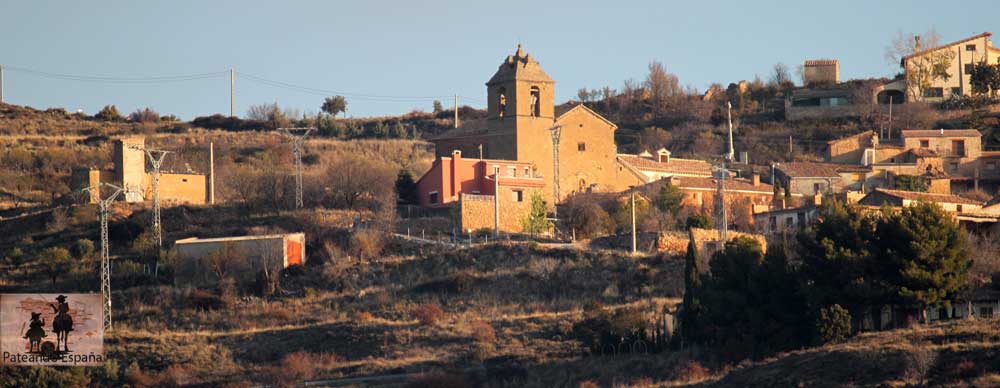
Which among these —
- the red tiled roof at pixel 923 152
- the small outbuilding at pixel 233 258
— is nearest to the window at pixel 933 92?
the red tiled roof at pixel 923 152

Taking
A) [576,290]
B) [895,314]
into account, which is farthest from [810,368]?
[576,290]

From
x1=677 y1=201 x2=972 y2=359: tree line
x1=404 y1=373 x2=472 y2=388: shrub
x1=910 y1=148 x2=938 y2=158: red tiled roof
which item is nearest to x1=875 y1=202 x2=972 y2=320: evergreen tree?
x1=677 y1=201 x2=972 y2=359: tree line

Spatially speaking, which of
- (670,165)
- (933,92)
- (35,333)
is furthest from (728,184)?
(35,333)

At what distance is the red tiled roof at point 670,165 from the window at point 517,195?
9827 mm

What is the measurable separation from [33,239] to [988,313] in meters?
33.3

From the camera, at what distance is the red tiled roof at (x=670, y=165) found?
6259 centimetres

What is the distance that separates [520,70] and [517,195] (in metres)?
7.28

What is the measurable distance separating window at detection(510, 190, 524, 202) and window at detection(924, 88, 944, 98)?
29.6 meters

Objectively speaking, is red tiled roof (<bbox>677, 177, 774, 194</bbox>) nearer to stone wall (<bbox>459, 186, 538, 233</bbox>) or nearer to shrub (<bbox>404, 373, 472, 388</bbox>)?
stone wall (<bbox>459, 186, 538, 233</bbox>)

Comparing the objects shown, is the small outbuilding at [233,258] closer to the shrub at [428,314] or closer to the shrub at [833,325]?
the shrub at [428,314]

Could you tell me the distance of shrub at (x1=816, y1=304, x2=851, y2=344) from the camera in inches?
1423

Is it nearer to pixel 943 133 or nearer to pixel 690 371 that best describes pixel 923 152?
pixel 943 133

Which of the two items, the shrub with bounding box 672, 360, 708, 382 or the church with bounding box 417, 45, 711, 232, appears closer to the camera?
the shrub with bounding box 672, 360, 708, 382

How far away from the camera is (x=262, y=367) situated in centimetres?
4156
